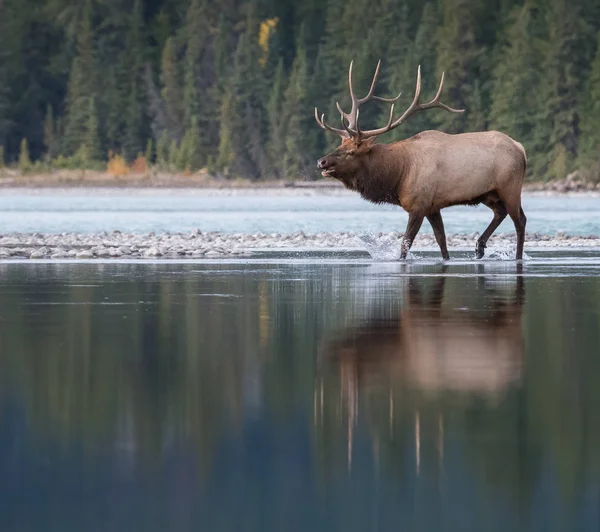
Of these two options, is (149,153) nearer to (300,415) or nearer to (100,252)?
(100,252)

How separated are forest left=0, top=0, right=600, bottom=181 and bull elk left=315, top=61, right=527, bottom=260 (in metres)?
40.3

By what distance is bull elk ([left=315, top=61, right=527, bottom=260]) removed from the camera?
1888 cm

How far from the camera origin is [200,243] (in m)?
23.3

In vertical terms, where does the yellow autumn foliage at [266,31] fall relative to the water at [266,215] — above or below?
above

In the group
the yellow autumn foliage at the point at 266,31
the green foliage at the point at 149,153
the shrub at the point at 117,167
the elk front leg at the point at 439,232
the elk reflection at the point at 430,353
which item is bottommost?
the elk reflection at the point at 430,353

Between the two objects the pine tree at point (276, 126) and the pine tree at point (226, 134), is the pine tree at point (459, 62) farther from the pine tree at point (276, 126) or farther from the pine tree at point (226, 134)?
the pine tree at point (226, 134)

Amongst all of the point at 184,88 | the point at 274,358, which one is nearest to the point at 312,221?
the point at 274,358

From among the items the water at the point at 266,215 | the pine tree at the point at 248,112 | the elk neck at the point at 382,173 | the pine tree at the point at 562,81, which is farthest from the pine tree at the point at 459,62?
the elk neck at the point at 382,173

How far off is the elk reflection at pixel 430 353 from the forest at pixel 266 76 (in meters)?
47.4

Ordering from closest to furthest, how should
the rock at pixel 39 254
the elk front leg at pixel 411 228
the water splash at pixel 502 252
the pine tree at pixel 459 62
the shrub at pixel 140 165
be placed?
the elk front leg at pixel 411 228 → the water splash at pixel 502 252 → the rock at pixel 39 254 → the pine tree at pixel 459 62 → the shrub at pixel 140 165

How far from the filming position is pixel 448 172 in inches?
744

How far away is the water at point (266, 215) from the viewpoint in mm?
30047

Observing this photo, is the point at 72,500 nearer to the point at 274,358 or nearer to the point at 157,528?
the point at 157,528

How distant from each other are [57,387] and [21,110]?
82.9 meters
